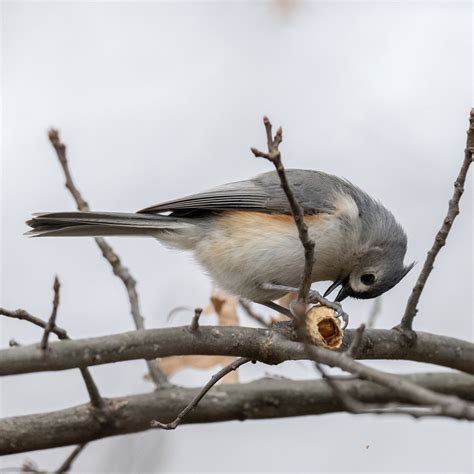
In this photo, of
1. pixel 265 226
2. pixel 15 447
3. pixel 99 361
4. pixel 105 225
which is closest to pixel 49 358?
pixel 99 361

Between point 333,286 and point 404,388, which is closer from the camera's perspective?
point 404,388

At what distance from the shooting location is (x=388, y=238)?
360 cm

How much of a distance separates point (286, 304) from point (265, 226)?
1.24 ft

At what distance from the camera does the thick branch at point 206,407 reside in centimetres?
281

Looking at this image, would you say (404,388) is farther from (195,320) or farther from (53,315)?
(53,315)

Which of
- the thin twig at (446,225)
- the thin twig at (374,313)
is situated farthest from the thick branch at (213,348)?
the thin twig at (374,313)

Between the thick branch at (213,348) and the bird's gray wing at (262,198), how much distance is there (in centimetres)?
70

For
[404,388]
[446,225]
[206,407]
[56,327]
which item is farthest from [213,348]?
[404,388]

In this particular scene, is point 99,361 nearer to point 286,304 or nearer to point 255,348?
point 255,348

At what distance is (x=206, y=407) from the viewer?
10.4 ft

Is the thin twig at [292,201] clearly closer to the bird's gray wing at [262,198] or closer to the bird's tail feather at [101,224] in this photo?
the bird's gray wing at [262,198]

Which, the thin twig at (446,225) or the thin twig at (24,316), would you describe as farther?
the thin twig at (446,225)

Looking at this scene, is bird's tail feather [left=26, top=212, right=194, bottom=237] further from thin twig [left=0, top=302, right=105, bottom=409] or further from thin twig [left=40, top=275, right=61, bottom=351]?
thin twig [left=40, top=275, right=61, bottom=351]

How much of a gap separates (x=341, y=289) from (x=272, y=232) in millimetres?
470
